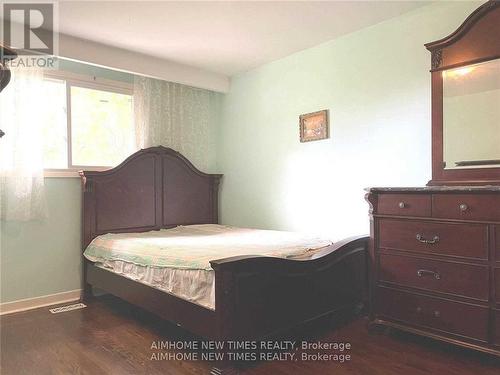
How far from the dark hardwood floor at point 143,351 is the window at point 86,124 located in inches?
56.8

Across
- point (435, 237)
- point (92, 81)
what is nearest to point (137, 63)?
point (92, 81)

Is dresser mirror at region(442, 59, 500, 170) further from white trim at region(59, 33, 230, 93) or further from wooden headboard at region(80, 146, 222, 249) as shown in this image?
wooden headboard at region(80, 146, 222, 249)

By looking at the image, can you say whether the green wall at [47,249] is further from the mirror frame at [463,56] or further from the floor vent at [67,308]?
the mirror frame at [463,56]

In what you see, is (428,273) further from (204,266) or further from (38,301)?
(38,301)

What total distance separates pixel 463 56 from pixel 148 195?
117 inches

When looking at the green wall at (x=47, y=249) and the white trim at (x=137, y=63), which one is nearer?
the green wall at (x=47, y=249)

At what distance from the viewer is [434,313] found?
213cm

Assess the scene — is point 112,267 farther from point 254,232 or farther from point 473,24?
point 473,24

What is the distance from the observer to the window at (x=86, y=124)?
130 inches

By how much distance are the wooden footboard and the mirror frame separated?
0.76m

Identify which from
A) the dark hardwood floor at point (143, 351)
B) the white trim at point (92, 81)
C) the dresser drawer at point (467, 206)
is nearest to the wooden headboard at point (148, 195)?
the white trim at point (92, 81)

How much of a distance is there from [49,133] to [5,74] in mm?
2136

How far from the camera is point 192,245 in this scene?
2.75m

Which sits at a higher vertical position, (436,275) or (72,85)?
(72,85)
